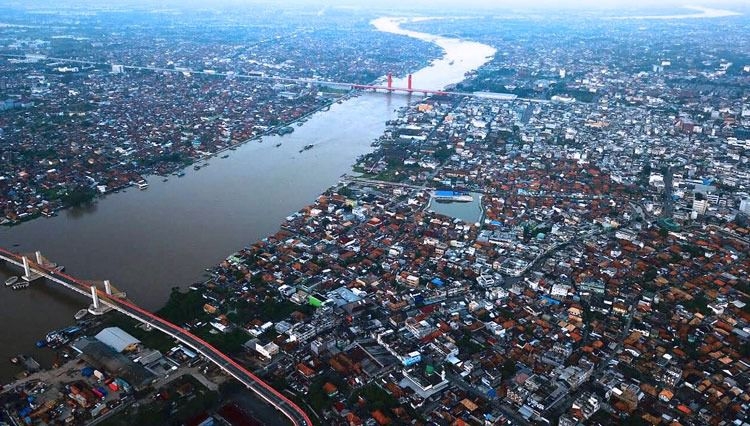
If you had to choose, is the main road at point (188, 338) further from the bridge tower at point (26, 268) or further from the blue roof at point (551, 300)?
the blue roof at point (551, 300)

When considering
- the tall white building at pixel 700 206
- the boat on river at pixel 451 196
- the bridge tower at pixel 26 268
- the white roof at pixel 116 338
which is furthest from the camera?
the boat on river at pixel 451 196

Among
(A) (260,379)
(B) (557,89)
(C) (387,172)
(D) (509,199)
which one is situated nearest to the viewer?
(A) (260,379)

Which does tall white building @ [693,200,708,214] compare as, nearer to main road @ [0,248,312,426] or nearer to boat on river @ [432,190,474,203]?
boat on river @ [432,190,474,203]

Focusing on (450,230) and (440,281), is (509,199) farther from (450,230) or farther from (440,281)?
(440,281)

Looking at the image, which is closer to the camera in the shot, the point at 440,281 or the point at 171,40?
the point at 440,281

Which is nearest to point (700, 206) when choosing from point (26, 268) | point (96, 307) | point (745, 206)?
point (745, 206)

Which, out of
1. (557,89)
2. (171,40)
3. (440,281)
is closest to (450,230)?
(440,281)

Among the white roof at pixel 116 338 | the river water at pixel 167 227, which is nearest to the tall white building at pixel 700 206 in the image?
the river water at pixel 167 227
